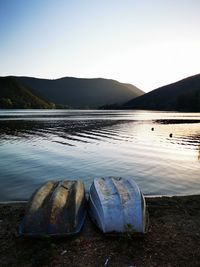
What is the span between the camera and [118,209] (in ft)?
27.4

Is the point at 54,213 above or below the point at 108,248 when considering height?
above

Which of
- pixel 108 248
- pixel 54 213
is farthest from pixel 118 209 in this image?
pixel 54 213

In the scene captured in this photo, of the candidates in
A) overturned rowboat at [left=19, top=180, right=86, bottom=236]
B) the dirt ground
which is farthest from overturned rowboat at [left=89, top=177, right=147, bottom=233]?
overturned rowboat at [left=19, top=180, right=86, bottom=236]

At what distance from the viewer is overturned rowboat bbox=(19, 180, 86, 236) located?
7898 millimetres

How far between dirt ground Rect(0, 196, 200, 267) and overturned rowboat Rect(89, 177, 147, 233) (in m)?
0.29

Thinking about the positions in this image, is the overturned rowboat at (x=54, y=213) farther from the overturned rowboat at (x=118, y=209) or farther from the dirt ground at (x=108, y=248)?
the overturned rowboat at (x=118, y=209)

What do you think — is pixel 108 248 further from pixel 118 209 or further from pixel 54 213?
pixel 54 213

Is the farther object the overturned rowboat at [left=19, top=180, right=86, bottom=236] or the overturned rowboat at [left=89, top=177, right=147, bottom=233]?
the overturned rowboat at [left=89, top=177, right=147, bottom=233]

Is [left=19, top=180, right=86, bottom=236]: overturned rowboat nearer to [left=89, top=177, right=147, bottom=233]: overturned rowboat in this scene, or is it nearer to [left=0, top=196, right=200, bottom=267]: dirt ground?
[left=0, top=196, right=200, bottom=267]: dirt ground

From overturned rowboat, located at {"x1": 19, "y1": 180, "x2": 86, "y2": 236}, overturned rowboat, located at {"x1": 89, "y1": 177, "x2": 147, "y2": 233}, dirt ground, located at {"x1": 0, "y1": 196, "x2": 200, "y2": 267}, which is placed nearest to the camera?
dirt ground, located at {"x1": 0, "y1": 196, "x2": 200, "y2": 267}

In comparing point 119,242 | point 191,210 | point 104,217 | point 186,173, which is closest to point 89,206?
point 104,217

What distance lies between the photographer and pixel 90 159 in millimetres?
22141

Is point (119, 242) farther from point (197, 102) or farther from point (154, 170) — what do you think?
point (197, 102)

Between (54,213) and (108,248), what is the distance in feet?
6.26
